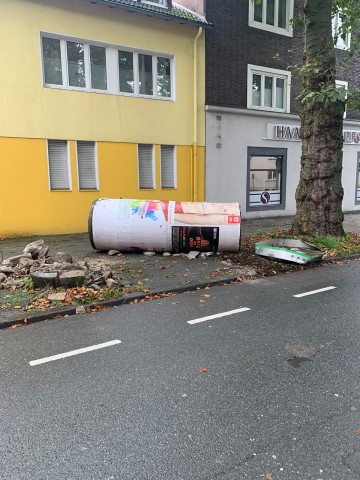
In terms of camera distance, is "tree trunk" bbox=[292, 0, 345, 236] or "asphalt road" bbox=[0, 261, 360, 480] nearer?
"asphalt road" bbox=[0, 261, 360, 480]

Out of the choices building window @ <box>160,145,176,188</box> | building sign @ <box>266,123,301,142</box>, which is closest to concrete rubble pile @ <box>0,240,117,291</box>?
building window @ <box>160,145,176,188</box>

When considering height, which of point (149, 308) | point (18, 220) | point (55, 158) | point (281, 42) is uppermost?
point (281, 42)

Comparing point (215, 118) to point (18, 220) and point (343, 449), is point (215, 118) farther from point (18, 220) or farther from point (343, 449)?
point (343, 449)

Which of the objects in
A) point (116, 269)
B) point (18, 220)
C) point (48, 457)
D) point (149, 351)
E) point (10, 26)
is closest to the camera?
point (48, 457)

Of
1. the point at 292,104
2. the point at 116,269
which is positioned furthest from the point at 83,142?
the point at 292,104

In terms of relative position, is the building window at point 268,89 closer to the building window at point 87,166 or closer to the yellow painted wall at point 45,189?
the yellow painted wall at point 45,189

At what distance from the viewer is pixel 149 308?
18.6 ft

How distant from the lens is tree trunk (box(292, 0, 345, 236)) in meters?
9.26

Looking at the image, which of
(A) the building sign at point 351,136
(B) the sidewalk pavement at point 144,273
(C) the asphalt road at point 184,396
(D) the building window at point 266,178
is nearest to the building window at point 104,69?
(D) the building window at point 266,178

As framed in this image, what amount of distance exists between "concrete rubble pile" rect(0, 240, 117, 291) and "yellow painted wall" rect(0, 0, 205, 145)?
5543 millimetres

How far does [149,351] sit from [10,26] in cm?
1054

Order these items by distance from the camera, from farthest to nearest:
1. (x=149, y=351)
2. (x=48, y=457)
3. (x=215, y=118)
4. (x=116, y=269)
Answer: (x=215, y=118) < (x=116, y=269) < (x=149, y=351) < (x=48, y=457)

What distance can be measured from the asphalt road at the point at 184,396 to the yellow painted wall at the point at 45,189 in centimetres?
722

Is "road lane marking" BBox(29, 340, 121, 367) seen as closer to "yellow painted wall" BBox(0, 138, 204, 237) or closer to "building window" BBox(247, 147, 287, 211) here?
"yellow painted wall" BBox(0, 138, 204, 237)
